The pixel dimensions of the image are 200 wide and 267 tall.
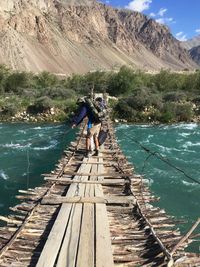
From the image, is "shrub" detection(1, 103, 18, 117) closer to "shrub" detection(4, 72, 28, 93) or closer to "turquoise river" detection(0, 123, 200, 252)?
"turquoise river" detection(0, 123, 200, 252)

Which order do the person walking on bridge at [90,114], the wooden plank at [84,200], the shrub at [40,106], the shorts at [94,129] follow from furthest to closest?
1. the shrub at [40,106]
2. the shorts at [94,129]
3. the person walking on bridge at [90,114]
4. the wooden plank at [84,200]

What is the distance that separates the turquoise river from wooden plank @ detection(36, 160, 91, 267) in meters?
3.06

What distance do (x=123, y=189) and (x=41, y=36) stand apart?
124 m

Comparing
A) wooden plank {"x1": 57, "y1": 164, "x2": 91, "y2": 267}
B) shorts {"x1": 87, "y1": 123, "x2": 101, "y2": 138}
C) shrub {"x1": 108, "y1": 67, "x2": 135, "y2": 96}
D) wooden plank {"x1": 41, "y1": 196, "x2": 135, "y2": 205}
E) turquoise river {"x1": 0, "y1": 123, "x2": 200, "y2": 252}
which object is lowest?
turquoise river {"x1": 0, "y1": 123, "x2": 200, "y2": 252}

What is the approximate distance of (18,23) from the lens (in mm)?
120125

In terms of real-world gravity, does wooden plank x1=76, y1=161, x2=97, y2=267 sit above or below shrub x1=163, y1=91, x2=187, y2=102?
below

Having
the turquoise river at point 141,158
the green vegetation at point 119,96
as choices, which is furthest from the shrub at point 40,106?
the turquoise river at point 141,158

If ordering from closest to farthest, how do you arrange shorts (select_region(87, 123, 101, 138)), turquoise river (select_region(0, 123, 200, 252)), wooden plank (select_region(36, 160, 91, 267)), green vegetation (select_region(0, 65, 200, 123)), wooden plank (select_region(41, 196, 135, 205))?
wooden plank (select_region(36, 160, 91, 267)) < wooden plank (select_region(41, 196, 135, 205)) < shorts (select_region(87, 123, 101, 138)) < turquoise river (select_region(0, 123, 200, 252)) < green vegetation (select_region(0, 65, 200, 123))

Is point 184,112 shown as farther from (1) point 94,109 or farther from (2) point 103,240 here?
(2) point 103,240

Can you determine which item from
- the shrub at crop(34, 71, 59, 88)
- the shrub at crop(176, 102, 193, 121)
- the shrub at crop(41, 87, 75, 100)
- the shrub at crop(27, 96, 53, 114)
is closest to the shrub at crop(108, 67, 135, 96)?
the shrub at crop(41, 87, 75, 100)

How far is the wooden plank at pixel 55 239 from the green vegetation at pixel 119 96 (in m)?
29.0

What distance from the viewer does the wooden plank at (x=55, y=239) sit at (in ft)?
17.9

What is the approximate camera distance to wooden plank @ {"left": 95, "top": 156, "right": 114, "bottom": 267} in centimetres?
548

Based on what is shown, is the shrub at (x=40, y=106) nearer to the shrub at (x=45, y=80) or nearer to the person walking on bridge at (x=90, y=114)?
the shrub at (x=45, y=80)
